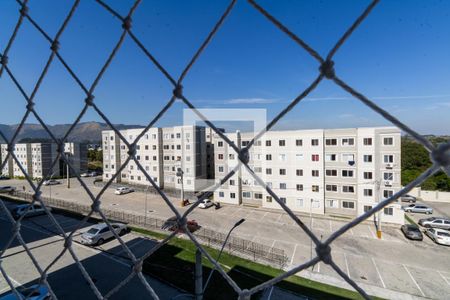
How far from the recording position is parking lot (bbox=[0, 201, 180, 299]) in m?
3.67

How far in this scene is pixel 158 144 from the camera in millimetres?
12062

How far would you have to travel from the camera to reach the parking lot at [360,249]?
164 inches

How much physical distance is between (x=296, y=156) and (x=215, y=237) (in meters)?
4.24

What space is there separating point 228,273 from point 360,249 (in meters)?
3.51

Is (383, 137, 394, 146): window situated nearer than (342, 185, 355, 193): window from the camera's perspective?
Yes

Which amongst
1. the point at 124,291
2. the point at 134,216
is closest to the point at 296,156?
the point at 134,216

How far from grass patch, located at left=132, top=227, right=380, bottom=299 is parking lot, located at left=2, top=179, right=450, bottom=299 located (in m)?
0.35

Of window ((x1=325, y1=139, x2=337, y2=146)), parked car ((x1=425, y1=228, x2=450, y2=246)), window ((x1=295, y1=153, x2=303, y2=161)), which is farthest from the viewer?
window ((x1=295, y1=153, x2=303, y2=161))

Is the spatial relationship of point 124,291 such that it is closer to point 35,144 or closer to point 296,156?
point 296,156

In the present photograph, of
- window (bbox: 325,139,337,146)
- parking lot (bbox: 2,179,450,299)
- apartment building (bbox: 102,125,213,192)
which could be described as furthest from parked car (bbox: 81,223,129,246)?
window (bbox: 325,139,337,146)

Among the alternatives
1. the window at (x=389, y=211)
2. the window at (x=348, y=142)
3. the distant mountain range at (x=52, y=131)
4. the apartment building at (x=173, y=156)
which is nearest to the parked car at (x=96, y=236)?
the distant mountain range at (x=52, y=131)

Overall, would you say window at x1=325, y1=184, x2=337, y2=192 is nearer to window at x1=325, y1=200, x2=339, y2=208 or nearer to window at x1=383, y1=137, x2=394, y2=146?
window at x1=325, y1=200, x2=339, y2=208

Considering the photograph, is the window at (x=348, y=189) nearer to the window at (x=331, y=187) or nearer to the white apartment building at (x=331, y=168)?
the white apartment building at (x=331, y=168)

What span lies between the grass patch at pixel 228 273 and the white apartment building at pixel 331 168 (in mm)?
3315
